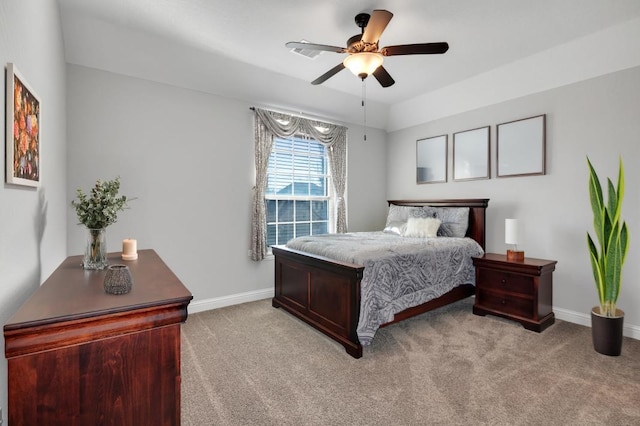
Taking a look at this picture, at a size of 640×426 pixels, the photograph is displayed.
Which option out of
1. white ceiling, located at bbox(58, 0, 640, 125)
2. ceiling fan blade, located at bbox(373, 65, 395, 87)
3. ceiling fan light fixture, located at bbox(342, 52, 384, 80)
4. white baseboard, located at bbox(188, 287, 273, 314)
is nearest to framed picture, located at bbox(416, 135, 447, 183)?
white ceiling, located at bbox(58, 0, 640, 125)

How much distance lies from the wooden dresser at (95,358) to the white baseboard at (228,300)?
2.57 metres

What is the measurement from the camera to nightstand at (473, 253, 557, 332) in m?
3.15

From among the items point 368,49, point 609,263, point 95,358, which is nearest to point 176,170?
point 368,49

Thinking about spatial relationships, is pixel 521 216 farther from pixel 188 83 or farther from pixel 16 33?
pixel 16 33

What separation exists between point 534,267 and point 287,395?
8.54 ft

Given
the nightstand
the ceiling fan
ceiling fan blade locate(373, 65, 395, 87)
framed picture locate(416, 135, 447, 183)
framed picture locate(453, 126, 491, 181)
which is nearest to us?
the ceiling fan

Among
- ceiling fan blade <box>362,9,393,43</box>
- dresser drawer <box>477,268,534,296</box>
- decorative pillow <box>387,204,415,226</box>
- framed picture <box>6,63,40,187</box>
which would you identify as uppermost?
ceiling fan blade <box>362,9,393,43</box>

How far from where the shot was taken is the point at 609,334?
8.61 feet

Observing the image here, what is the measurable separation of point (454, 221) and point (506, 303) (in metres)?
1.17

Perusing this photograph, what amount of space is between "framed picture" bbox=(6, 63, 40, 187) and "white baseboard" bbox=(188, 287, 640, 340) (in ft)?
8.01

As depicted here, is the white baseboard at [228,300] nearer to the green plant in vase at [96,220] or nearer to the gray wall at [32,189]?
the gray wall at [32,189]

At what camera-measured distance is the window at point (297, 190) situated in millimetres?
4387

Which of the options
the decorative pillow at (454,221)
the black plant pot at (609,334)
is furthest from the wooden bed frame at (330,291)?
the black plant pot at (609,334)

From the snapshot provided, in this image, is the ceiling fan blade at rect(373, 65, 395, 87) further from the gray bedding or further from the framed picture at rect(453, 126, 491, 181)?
the framed picture at rect(453, 126, 491, 181)
